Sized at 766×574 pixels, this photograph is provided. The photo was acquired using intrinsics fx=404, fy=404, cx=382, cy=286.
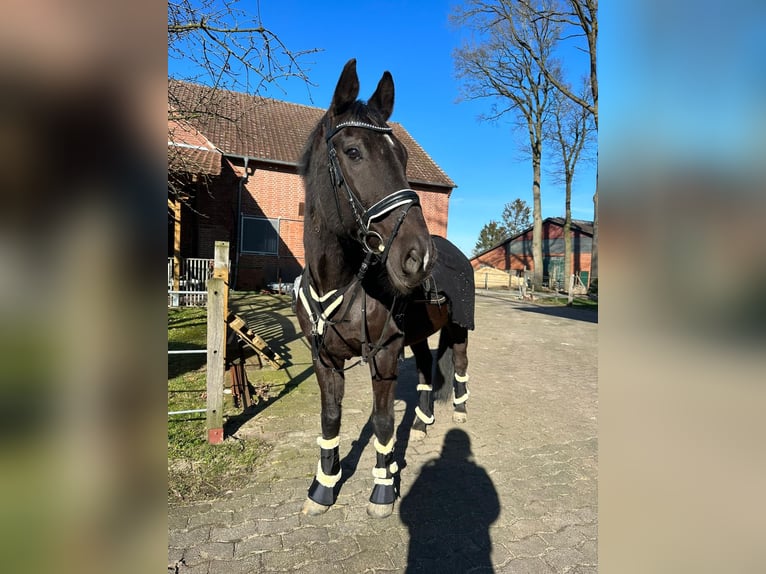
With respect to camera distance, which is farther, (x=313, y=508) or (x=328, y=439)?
(x=328, y=439)

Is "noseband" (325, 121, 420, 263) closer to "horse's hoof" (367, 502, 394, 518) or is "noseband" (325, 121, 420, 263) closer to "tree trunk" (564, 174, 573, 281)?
"horse's hoof" (367, 502, 394, 518)

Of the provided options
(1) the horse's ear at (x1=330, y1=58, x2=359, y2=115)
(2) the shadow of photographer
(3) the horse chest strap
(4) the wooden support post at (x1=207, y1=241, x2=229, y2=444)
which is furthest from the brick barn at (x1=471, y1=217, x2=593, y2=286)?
(1) the horse's ear at (x1=330, y1=58, x2=359, y2=115)

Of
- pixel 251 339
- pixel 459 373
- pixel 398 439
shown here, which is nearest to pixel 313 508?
pixel 398 439

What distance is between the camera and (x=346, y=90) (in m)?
2.39

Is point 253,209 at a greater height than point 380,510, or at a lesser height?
greater

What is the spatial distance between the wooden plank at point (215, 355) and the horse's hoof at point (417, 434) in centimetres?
190

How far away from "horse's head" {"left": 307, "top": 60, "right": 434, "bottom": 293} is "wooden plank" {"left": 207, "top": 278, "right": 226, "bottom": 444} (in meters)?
1.68

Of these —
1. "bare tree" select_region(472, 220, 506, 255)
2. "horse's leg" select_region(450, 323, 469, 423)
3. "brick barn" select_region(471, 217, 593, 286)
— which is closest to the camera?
"horse's leg" select_region(450, 323, 469, 423)

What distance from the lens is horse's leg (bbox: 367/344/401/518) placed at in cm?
289

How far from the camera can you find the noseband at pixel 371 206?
6.81 feet

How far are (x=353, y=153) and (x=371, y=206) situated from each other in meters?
0.34

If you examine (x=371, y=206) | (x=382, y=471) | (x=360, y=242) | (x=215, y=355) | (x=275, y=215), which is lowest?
(x=382, y=471)

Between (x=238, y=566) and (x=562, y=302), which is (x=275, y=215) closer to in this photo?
(x=562, y=302)
